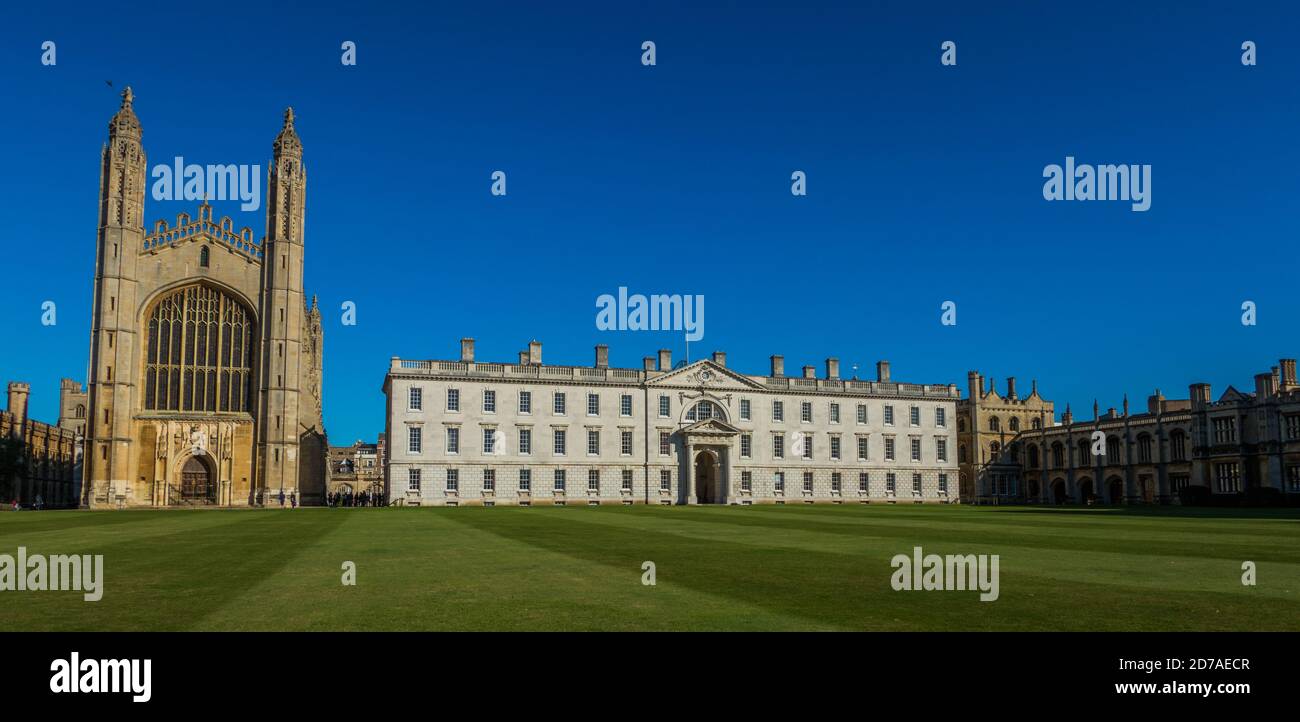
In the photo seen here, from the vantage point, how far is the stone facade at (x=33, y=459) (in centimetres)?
7181

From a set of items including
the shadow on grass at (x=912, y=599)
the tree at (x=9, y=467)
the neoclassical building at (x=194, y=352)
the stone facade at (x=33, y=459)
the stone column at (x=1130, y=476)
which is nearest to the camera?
the shadow on grass at (x=912, y=599)

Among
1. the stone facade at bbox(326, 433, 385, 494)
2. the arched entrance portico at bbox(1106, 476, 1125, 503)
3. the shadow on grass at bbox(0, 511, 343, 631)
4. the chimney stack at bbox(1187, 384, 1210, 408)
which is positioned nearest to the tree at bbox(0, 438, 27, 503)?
the stone facade at bbox(326, 433, 385, 494)

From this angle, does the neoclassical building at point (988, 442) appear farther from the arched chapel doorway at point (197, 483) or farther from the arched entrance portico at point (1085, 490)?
the arched chapel doorway at point (197, 483)

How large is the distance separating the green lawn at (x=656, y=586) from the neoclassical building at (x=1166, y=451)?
5096 cm

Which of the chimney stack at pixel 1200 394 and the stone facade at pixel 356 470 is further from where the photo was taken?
the stone facade at pixel 356 470

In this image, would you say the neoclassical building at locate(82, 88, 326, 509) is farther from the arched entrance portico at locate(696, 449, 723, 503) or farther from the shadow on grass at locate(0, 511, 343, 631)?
the shadow on grass at locate(0, 511, 343, 631)

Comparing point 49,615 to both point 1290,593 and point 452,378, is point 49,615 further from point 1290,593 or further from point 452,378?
point 452,378

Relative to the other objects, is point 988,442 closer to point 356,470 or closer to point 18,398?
point 356,470

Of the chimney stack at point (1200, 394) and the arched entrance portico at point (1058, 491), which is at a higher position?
the chimney stack at point (1200, 394)

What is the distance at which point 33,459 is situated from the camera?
283 feet

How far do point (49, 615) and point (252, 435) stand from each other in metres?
57.7

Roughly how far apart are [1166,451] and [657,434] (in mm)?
41567

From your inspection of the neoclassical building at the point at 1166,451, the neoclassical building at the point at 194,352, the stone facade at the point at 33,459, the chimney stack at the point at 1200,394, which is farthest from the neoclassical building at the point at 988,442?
the stone facade at the point at 33,459

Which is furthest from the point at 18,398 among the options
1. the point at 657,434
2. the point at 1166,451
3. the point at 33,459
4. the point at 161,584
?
the point at 1166,451
